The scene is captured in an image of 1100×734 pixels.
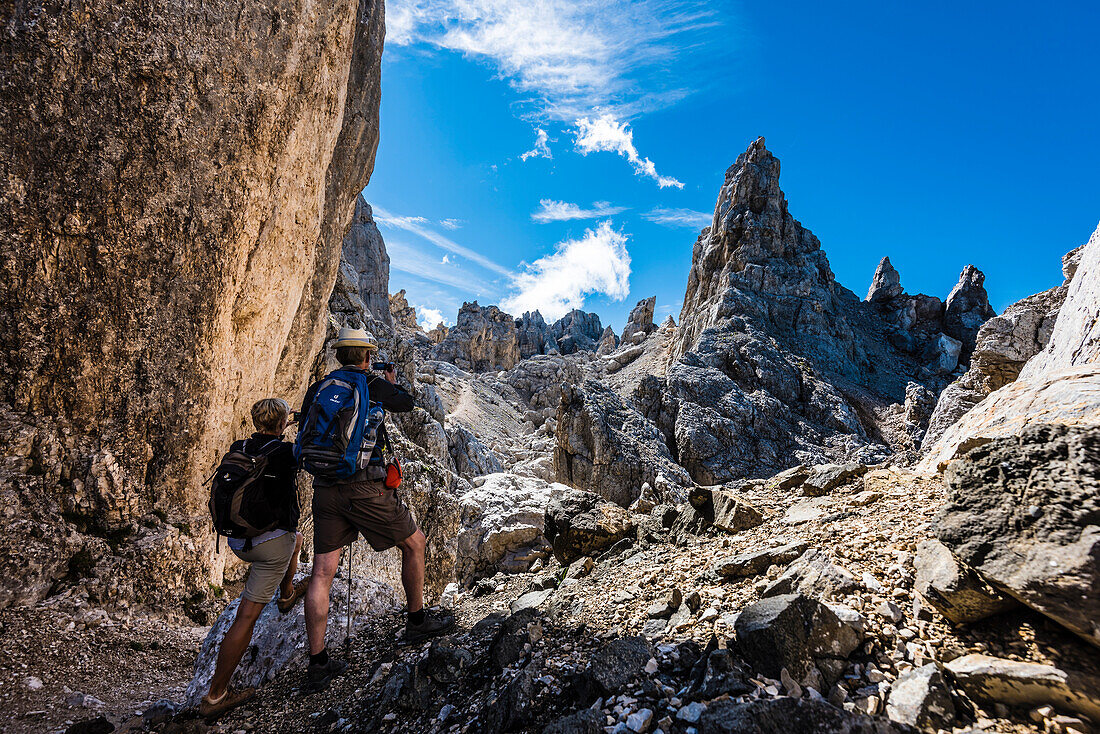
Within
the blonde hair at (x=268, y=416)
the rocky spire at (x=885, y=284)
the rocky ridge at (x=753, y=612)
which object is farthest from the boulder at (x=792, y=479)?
the rocky spire at (x=885, y=284)

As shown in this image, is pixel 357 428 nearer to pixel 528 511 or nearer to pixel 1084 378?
pixel 1084 378

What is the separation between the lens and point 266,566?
181 inches

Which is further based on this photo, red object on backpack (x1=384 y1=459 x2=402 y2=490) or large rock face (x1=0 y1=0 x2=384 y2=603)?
large rock face (x1=0 y1=0 x2=384 y2=603)

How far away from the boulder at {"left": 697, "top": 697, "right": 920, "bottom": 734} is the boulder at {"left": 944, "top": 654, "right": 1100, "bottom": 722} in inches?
19.3

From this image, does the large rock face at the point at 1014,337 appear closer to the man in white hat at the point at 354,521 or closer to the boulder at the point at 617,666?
the boulder at the point at 617,666

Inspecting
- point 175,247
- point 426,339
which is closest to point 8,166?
point 175,247

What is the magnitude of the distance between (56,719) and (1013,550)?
8.26m

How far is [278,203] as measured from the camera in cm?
808

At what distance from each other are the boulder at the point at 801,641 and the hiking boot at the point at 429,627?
351cm

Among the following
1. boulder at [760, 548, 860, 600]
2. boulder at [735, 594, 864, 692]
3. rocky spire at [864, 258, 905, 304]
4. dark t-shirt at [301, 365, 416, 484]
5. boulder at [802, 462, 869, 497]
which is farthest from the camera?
rocky spire at [864, 258, 905, 304]

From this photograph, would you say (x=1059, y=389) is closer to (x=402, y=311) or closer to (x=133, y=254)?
(x=133, y=254)

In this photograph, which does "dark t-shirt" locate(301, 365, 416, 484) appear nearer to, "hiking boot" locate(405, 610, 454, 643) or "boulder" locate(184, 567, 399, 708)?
"hiking boot" locate(405, 610, 454, 643)

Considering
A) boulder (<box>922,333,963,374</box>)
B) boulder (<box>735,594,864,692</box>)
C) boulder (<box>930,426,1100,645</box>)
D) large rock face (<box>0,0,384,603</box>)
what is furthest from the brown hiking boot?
boulder (<box>922,333,963,374</box>)

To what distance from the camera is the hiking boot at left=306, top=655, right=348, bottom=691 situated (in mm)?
4543
